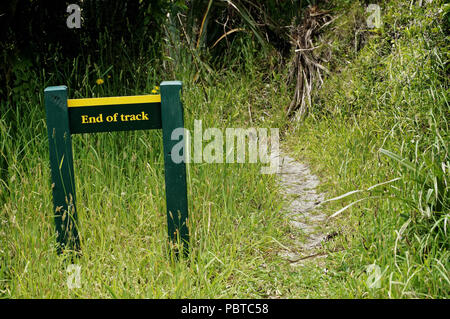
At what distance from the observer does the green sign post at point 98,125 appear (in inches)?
113

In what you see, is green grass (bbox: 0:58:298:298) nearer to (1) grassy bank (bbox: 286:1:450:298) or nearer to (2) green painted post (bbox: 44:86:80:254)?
(2) green painted post (bbox: 44:86:80:254)

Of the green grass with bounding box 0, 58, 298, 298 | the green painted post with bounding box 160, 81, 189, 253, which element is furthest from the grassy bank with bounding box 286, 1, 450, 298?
the green painted post with bounding box 160, 81, 189, 253

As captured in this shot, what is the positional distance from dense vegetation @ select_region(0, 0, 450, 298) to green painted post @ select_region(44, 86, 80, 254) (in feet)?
0.22

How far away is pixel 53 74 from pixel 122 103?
1.69 m

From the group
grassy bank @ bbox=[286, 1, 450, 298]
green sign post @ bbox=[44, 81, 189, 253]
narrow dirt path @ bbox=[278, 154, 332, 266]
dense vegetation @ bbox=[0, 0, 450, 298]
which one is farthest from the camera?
narrow dirt path @ bbox=[278, 154, 332, 266]

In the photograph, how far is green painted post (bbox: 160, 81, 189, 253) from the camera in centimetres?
288

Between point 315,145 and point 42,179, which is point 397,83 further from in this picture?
point 42,179

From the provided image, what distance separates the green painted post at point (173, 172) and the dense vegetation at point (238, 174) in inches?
4.8

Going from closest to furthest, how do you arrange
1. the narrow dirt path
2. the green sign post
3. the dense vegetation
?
1. the dense vegetation
2. the green sign post
3. the narrow dirt path

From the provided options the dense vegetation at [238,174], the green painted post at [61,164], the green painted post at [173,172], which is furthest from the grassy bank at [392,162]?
the green painted post at [61,164]

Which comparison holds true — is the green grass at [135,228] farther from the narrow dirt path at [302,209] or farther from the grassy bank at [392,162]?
the grassy bank at [392,162]

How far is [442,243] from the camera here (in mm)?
2727

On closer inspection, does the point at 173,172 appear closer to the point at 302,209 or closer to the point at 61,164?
the point at 61,164
